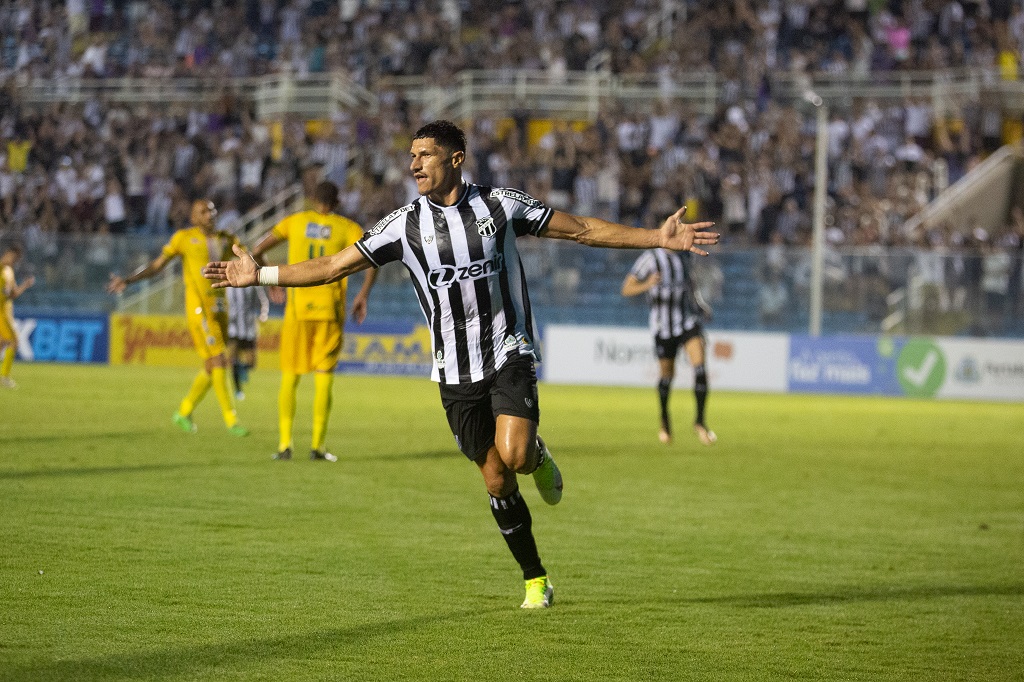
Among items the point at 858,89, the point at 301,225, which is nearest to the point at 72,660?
the point at 301,225

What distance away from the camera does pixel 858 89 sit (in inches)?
1283

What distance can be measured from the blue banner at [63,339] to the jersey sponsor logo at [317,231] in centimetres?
1784

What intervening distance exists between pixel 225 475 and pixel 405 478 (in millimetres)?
1478

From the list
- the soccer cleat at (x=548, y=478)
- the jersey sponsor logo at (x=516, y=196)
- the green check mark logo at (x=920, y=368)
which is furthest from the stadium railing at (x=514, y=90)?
the jersey sponsor logo at (x=516, y=196)

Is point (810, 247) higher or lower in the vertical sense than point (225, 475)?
higher

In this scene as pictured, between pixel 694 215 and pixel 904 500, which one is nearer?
pixel 904 500

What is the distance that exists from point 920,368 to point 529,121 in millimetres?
→ 11001

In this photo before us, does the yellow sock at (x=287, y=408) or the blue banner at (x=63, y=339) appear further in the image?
the blue banner at (x=63, y=339)

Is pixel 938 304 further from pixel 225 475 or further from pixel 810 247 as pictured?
pixel 225 475

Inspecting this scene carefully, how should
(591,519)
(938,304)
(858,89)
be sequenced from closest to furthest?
(591,519) → (938,304) → (858,89)

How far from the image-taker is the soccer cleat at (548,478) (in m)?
7.24

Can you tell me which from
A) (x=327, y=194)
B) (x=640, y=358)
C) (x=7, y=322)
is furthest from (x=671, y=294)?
(x=7, y=322)

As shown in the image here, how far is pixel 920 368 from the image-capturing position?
2667 centimetres

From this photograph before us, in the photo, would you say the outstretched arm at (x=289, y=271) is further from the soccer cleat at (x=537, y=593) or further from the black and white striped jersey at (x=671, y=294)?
the black and white striped jersey at (x=671, y=294)
